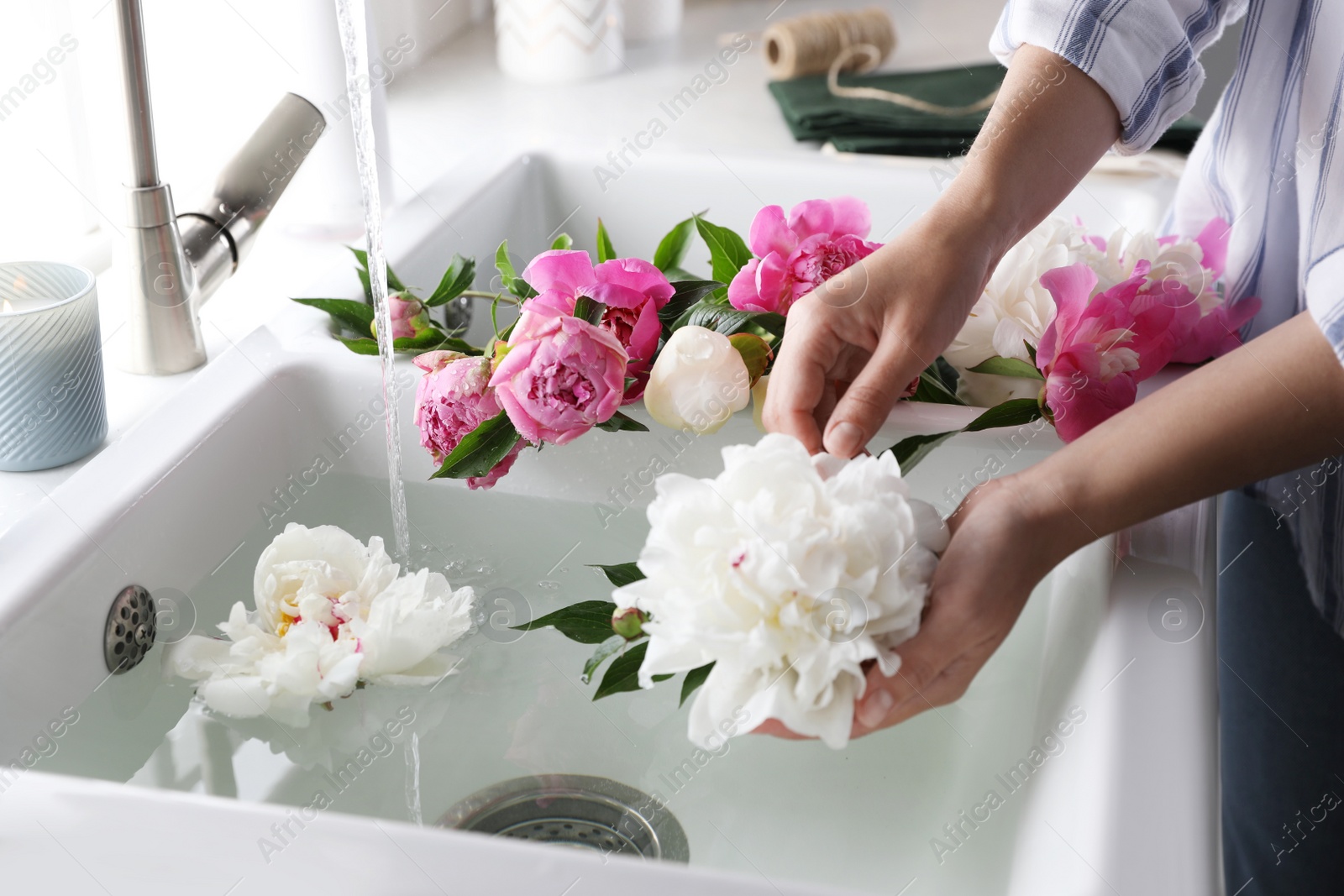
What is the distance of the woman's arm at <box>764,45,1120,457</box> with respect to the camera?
613mm

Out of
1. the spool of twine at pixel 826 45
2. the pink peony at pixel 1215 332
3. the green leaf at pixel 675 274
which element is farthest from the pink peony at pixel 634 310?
the spool of twine at pixel 826 45

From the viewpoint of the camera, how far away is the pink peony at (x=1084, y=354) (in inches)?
25.7

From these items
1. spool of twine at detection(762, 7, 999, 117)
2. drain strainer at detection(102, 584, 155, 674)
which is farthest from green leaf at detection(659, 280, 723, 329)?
spool of twine at detection(762, 7, 999, 117)

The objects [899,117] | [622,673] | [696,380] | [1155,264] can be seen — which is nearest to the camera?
[622,673]

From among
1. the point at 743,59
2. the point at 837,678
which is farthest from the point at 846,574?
the point at 743,59

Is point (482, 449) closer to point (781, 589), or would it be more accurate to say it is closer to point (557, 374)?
point (557, 374)

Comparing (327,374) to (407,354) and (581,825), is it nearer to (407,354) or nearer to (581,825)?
(407,354)

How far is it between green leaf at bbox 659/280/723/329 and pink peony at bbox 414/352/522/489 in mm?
119

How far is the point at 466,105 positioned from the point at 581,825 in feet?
3.80

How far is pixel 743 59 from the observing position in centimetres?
179

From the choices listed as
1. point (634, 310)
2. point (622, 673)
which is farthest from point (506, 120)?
point (622, 673)

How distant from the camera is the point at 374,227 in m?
0.74

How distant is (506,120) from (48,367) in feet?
2.95

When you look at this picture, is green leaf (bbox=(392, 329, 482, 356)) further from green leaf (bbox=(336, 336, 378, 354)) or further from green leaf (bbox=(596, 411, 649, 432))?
green leaf (bbox=(596, 411, 649, 432))
